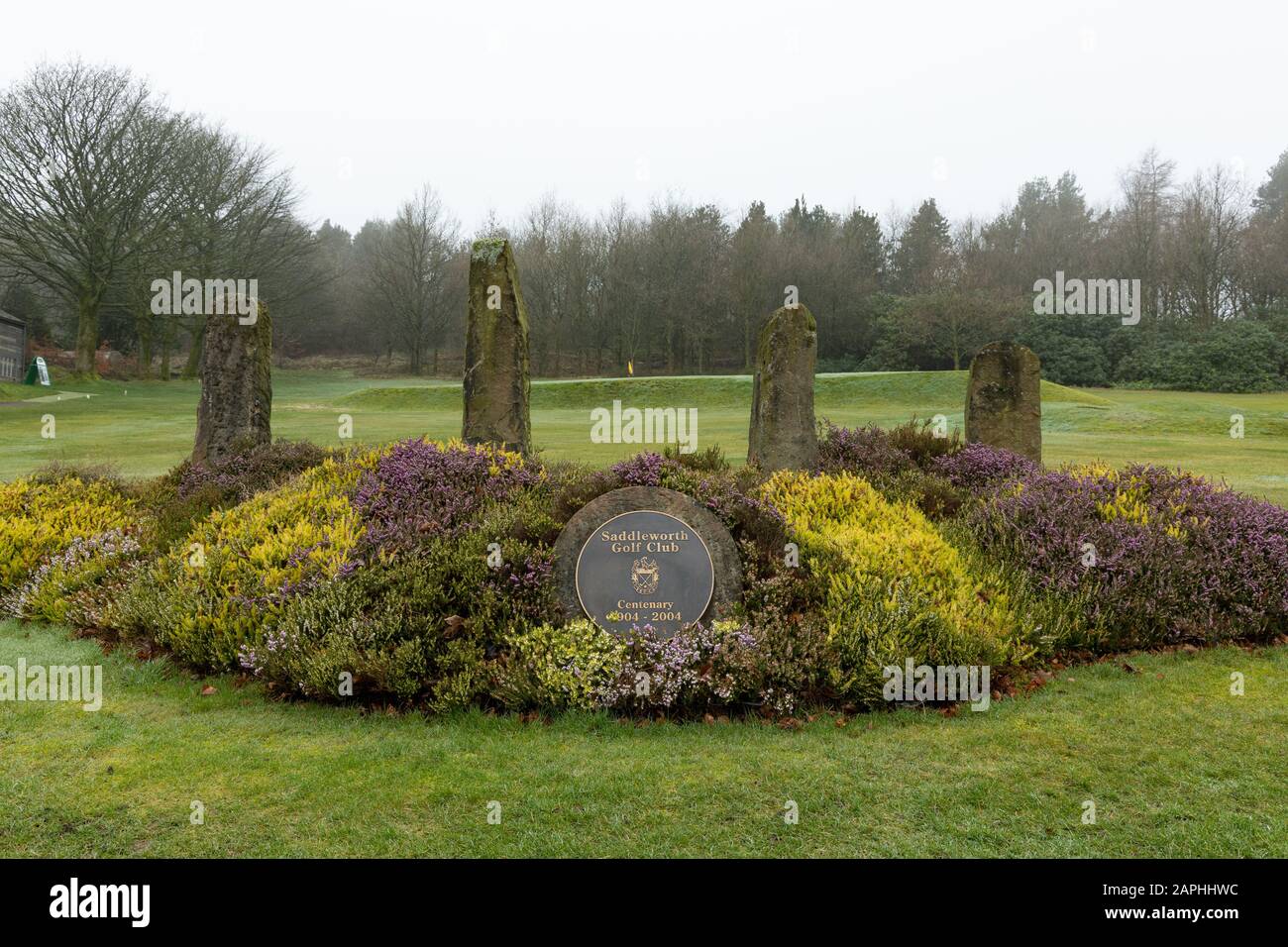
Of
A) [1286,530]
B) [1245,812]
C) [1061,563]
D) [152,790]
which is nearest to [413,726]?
[152,790]

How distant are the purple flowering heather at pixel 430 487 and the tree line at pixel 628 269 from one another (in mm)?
37491

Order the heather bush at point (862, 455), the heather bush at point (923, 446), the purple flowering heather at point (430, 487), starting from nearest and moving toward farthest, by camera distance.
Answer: the purple flowering heather at point (430, 487)
the heather bush at point (862, 455)
the heather bush at point (923, 446)

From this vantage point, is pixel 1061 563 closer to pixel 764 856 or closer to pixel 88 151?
pixel 764 856

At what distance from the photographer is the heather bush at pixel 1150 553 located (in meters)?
7.53

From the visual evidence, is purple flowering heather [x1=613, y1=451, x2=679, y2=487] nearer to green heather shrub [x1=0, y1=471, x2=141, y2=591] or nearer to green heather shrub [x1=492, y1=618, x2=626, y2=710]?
green heather shrub [x1=492, y1=618, x2=626, y2=710]

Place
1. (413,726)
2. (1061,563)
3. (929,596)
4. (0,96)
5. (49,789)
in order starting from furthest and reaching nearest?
1. (0,96)
2. (1061,563)
3. (929,596)
4. (413,726)
5. (49,789)

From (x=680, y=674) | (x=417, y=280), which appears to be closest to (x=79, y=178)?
(x=417, y=280)

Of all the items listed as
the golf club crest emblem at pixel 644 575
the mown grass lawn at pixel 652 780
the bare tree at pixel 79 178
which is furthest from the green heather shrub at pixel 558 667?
the bare tree at pixel 79 178

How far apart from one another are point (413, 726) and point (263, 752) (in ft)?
3.19

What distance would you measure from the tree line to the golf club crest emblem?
40.8 m

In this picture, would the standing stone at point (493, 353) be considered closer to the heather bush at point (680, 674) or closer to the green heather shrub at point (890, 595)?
the green heather shrub at point (890, 595)

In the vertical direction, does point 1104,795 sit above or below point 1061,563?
below

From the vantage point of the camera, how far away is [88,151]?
126ft

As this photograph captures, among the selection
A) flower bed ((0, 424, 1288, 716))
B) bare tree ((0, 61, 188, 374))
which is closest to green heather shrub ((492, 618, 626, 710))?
flower bed ((0, 424, 1288, 716))
